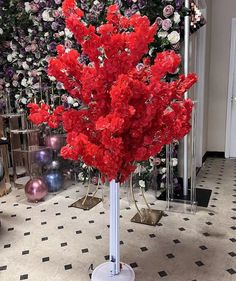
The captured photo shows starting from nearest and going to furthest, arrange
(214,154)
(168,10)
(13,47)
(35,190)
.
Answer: (168,10) → (35,190) → (13,47) → (214,154)

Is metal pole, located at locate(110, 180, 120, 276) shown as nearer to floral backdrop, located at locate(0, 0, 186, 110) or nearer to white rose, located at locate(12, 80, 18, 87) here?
floral backdrop, located at locate(0, 0, 186, 110)

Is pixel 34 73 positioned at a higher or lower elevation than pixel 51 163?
higher

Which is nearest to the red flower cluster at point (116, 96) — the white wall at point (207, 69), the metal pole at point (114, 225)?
the metal pole at point (114, 225)

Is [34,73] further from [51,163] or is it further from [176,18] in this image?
[176,18]

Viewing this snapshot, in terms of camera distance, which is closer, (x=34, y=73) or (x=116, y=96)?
(x=116, y=96)

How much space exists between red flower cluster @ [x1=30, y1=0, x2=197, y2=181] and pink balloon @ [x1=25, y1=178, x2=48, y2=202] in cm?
246

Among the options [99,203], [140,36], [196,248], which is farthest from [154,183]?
[140,36]

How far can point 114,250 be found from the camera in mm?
1963

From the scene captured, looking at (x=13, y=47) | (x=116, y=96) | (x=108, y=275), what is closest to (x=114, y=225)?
(x=108, y=275)

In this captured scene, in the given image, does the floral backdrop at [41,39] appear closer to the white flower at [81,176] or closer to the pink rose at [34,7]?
the pink rose at [34,7]

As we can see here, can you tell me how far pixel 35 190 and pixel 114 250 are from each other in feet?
7.36

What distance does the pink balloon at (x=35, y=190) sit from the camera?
13.0 ft

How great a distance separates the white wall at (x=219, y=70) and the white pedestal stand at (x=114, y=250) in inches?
177

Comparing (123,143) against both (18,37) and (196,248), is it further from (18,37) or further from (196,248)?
(18,37)
